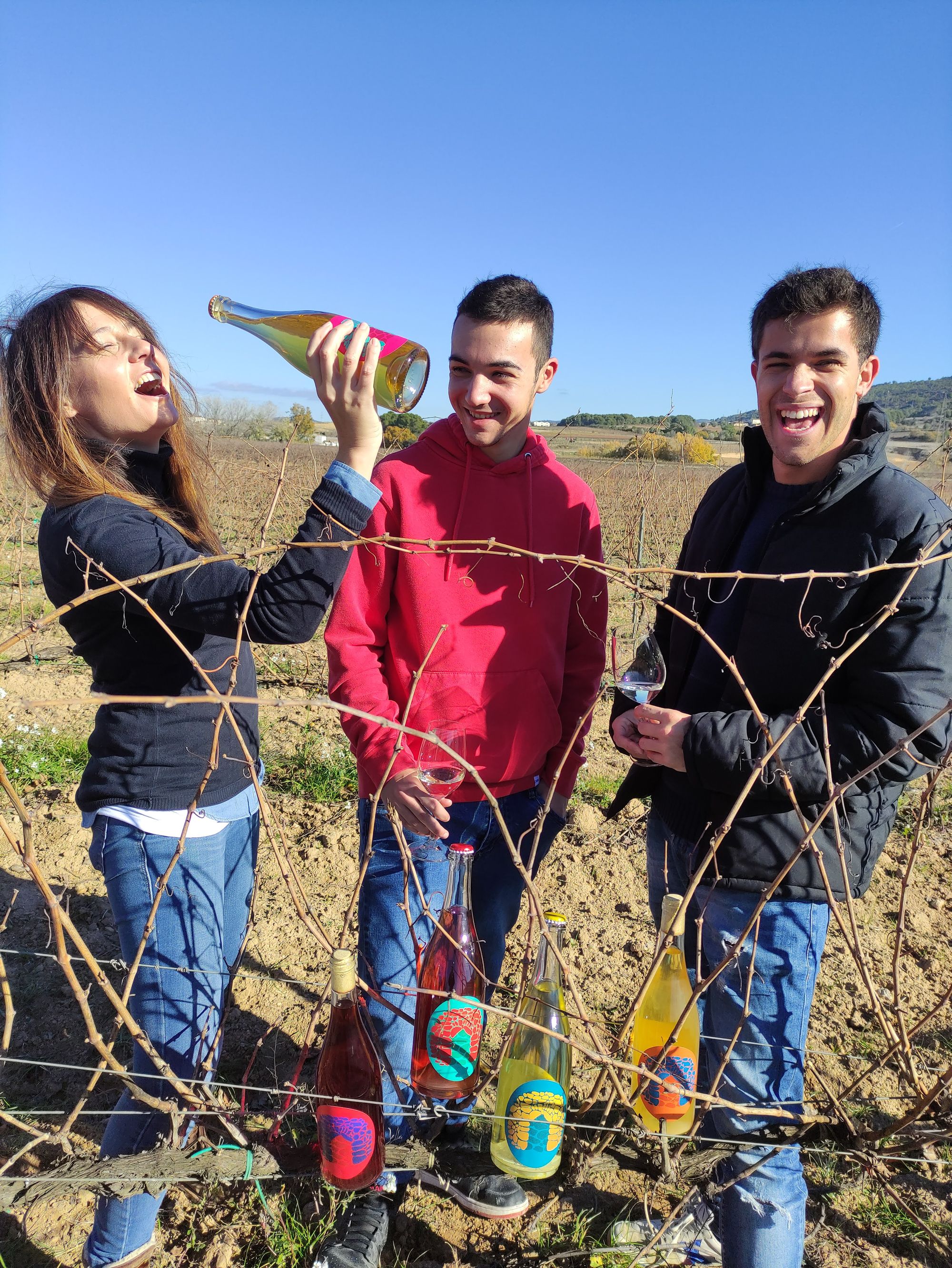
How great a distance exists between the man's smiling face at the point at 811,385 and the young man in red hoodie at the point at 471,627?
0.53 meters

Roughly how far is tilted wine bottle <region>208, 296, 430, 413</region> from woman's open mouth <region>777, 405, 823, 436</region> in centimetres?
76

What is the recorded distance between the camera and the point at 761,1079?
1.62m

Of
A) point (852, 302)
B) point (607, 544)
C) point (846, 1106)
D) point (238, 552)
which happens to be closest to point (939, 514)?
point (852, 302)

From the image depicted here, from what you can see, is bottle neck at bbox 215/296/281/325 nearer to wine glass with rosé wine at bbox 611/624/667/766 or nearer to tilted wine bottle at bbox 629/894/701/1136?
wine glass with rosé wine at bbox 611/624/667/766

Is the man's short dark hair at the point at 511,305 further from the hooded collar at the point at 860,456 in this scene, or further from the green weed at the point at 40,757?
the green weed at the point at 40,757

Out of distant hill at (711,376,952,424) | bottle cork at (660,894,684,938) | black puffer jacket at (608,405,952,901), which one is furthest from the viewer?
distant hill at (711,376,952,424)

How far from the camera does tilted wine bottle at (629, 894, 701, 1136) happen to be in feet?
4.59

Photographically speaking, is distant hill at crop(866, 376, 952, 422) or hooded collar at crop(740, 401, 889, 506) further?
distant hill at crop(866, 376, 952, 422)

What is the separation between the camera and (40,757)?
4215mm

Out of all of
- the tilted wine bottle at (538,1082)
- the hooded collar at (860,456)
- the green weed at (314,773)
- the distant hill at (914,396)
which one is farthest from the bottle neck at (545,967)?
the distant hill at (914,396)

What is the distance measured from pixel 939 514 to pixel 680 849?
2.95 ft

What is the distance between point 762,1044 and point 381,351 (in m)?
1.52

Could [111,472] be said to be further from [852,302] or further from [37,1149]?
[37,1149]

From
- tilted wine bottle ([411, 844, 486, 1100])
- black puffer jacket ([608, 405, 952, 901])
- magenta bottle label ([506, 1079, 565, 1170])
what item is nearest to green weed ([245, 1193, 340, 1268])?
tilted wine bottle ([411, 844, 486, 1100])
